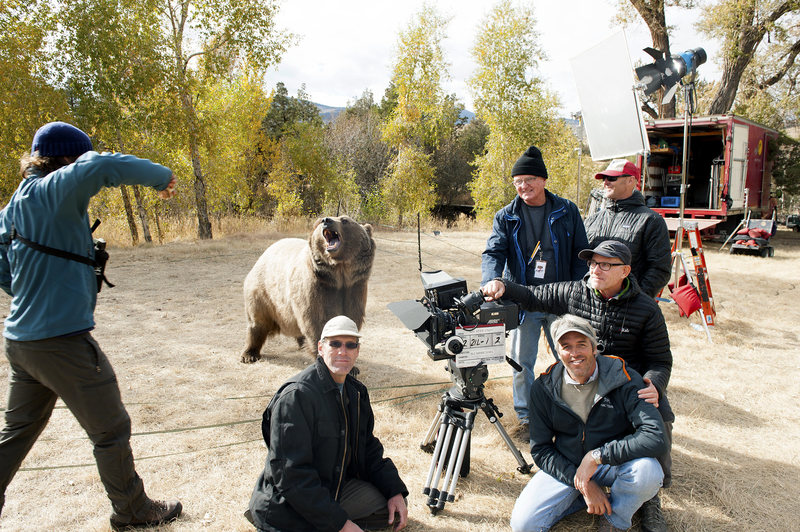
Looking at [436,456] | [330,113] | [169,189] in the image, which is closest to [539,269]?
[436,456]

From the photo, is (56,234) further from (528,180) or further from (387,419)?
(528,180)

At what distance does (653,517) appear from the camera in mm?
2395

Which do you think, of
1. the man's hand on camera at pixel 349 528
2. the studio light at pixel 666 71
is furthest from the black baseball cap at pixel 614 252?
the studio light at pixel 666 71

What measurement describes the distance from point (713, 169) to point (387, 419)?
1073cm

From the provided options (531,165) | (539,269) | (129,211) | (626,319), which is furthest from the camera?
(129,211)

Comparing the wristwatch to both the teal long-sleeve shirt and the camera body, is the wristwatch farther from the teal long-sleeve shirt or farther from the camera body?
the teal long-sleeve shirt

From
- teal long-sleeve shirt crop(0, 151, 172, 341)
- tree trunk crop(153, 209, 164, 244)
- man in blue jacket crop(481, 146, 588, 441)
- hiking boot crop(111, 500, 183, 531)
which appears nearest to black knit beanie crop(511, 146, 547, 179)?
man in blue jacket crop(481, 146, 588, 441)

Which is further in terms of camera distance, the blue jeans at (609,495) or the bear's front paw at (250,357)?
the bear's front paw at (250,357)

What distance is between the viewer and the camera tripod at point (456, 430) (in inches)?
100

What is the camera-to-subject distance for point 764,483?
2852 millimetres

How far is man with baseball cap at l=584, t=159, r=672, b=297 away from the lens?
323 centimetres

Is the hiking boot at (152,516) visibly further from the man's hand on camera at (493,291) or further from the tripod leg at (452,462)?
the man's hand on camera at (493,291)

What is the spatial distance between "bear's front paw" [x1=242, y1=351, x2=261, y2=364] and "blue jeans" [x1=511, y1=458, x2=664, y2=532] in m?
3.27

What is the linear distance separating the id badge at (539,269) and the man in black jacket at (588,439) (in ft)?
2.91
